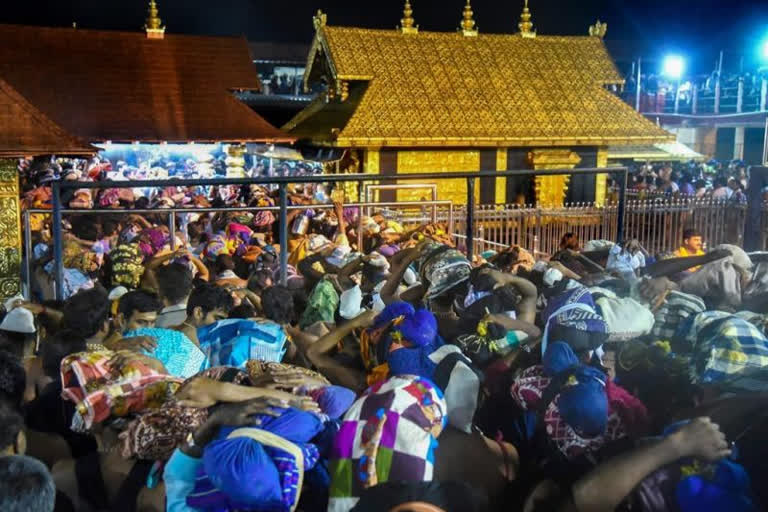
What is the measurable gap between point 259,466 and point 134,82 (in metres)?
16.9

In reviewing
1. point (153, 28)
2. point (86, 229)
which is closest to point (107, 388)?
point (86, 229)

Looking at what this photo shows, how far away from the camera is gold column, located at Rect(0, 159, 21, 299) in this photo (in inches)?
299

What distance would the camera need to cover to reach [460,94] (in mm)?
16531

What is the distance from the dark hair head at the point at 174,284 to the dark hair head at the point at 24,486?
8.14ft

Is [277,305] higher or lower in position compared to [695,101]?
lower

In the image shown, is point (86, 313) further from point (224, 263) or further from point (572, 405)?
point (224, 263)

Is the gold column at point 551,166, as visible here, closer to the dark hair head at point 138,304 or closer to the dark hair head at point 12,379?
the dark hair head at point 138,304

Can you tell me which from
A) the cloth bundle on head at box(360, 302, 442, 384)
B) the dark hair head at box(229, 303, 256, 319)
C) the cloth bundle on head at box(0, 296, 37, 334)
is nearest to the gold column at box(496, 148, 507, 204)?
the dark hair head at box(229, 303, 256, 319)

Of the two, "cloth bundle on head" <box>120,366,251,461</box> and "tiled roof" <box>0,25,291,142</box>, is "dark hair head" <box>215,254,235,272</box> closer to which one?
"cloth bundle on head" <box>120,366,251,461</box>

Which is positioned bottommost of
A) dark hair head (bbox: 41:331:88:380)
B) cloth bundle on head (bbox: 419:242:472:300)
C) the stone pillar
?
dark hair head (bbox: 41:331:88:380)

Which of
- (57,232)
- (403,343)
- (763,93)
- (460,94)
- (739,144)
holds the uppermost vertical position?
(763,93)

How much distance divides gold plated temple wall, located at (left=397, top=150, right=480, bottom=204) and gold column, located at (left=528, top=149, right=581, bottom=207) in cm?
115

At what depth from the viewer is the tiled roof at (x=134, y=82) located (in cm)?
1702

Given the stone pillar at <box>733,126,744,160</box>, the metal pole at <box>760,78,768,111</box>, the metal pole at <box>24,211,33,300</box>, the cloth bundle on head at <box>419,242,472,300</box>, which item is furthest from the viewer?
the stone pillar at <box>733,126,744,160</box>
